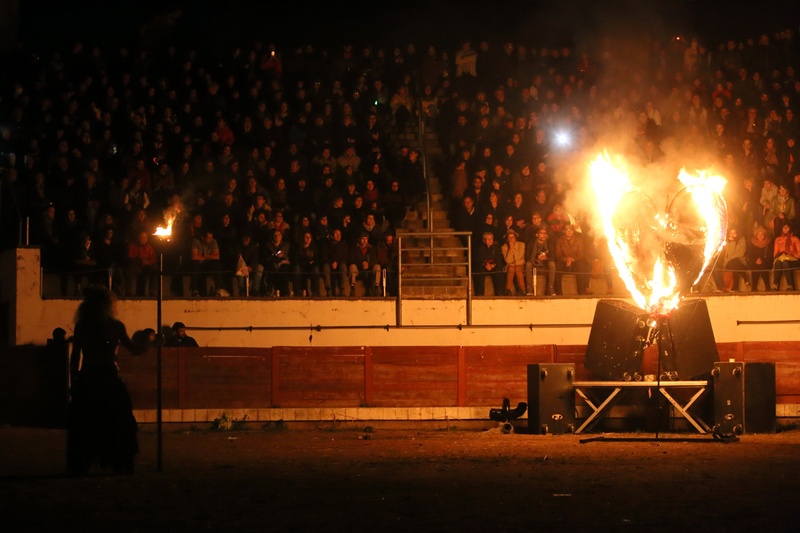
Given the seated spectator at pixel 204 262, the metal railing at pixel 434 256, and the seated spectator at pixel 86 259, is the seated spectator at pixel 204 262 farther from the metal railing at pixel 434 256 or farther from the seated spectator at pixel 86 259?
the metal railing at pixel 434 256

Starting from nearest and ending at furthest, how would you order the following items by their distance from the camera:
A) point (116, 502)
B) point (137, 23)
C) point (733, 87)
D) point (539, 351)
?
point (116, 502)
point (539, 351)
point (733, 87)
point (137, 23)

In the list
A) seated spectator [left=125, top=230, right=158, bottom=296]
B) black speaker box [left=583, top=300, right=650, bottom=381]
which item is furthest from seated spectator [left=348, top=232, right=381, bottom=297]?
black speaker box [left=583, top=300, right=650, bottom=381]

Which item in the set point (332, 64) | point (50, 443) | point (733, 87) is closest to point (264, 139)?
point (332, 64)

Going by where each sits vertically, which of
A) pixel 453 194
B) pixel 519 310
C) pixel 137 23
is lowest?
pixel 519 310

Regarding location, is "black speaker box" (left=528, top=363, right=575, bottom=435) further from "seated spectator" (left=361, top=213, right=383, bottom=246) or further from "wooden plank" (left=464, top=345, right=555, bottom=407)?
"seated spectator" (left=361, top=213, right=383, bottom=246)

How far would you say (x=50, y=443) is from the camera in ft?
56.8

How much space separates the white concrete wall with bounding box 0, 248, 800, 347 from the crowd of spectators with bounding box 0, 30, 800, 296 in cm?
41

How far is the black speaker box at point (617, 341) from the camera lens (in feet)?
61.4

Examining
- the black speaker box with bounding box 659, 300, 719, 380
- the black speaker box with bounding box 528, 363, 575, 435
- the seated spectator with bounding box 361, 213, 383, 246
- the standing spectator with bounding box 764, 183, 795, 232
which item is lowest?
the black speaker box with bounding box 528, 363, 575, 435

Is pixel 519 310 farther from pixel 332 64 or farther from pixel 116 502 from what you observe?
pixel 116 502

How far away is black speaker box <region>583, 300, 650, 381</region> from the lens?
61.4 feet

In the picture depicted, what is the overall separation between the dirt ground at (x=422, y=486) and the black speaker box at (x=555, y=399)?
64cm

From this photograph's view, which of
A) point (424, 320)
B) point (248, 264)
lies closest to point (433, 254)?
point (424, 320)

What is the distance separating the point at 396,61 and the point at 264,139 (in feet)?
13.2
